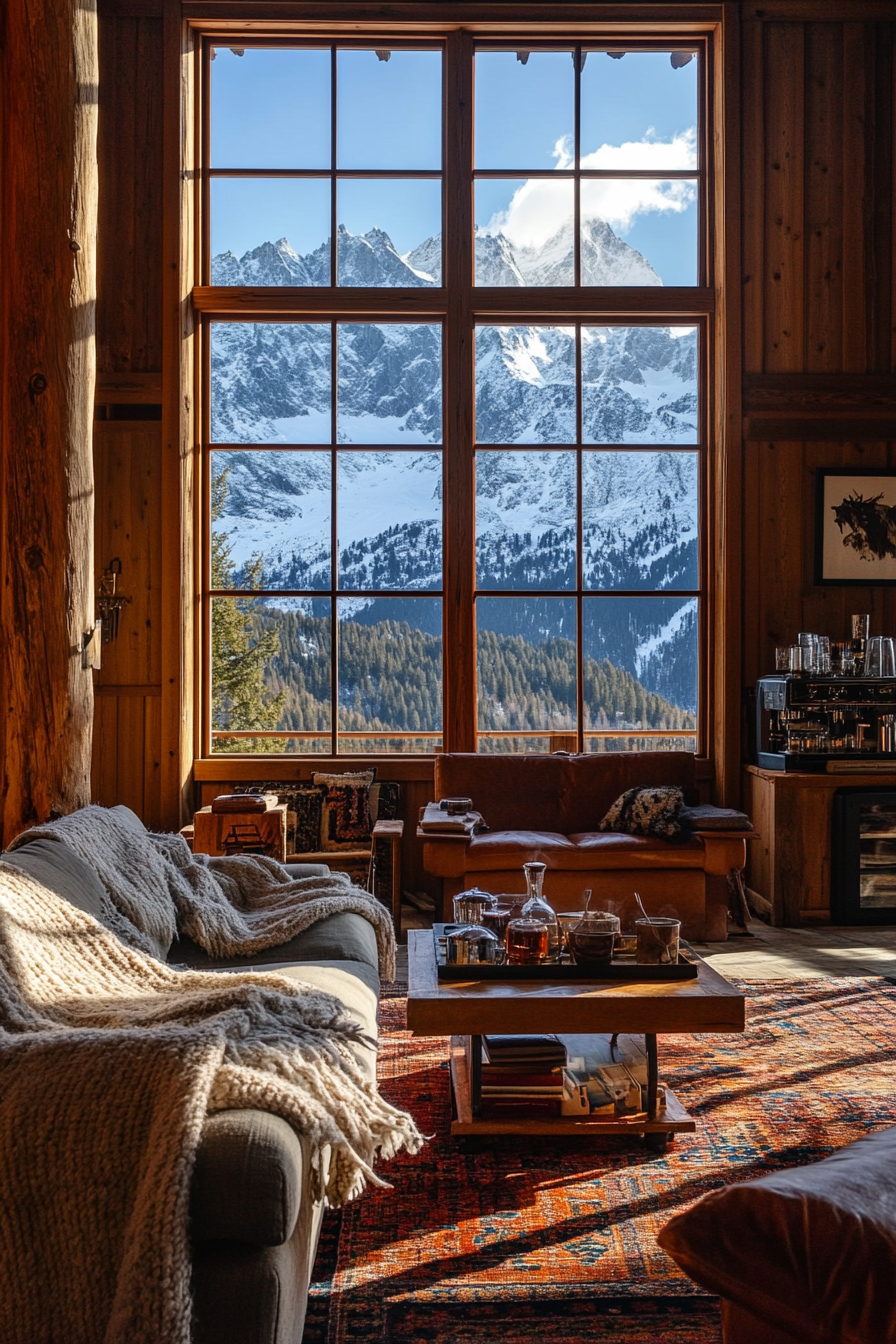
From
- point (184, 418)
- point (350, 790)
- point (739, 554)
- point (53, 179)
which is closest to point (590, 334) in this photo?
point (739, 554)

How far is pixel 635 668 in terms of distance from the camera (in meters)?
6.20

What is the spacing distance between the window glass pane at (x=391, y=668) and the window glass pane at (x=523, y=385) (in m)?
1.11

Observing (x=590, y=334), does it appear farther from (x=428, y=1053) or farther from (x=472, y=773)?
(x=428, y=1053)

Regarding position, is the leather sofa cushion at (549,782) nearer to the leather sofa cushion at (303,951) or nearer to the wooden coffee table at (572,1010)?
the leather sofa cushion at (303,951)

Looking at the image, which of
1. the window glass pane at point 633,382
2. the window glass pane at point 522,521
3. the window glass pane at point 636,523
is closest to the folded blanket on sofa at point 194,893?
the window glass pane at point 522,521

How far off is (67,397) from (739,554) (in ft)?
12.7

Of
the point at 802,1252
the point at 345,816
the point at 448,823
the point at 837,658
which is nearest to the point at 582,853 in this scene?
the point at 448,823

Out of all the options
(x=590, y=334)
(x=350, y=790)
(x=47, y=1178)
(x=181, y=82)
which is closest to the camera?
(x=47, y=1178)

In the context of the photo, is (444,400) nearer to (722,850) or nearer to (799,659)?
(799,659)

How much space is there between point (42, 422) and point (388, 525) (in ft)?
9.65

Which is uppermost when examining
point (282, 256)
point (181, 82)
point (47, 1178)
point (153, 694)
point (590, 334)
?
point (181, 82)

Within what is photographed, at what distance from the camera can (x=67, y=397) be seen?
342cm

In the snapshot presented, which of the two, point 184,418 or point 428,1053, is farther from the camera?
point 184,418

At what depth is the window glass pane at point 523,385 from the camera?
6.17m
